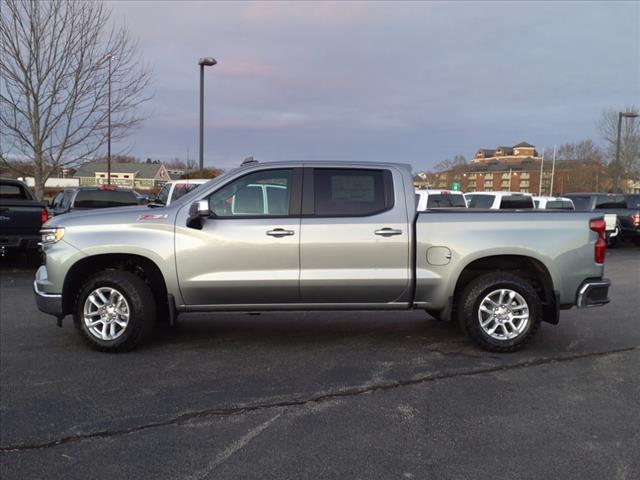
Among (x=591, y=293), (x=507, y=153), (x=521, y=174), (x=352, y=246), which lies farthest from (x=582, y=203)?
(x=507, y=153)

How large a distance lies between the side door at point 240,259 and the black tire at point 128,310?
412 mm

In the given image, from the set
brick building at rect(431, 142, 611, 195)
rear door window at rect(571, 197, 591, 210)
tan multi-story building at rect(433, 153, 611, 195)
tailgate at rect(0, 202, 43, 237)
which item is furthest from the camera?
brick building at rect(431, 142, 611, 195)

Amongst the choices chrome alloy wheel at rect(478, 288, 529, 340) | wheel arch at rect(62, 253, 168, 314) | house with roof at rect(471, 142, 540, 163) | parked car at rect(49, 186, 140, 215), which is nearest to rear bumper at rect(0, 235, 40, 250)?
parked car at rect(49, 186, 140, 215)

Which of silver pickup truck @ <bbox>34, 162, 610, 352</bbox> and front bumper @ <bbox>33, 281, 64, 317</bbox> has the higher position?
silver pickup truck @ <bbox>34, 162, 610, 352</bbox>

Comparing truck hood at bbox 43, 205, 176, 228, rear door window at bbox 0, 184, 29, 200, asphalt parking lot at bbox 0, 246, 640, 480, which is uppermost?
rear door window at bbox 0, 184, 29, 200

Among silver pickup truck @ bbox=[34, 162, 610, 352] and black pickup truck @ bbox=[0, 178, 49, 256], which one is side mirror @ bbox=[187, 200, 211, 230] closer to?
silver pickup truck @ bbox=[34, 162, 610, 352]

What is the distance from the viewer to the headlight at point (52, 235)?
5492 millimetres

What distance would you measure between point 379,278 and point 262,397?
1730 millimetres

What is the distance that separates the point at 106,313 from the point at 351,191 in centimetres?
272

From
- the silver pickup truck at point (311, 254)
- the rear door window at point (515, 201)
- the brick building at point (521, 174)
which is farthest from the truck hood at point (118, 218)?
the brick building at point (521, 174)

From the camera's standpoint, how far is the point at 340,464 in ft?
10.8

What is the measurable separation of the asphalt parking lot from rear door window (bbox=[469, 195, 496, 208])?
38.4ft

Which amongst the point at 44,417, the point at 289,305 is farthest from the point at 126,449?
the point at 289,305

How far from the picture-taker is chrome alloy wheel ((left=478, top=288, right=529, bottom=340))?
558cm
